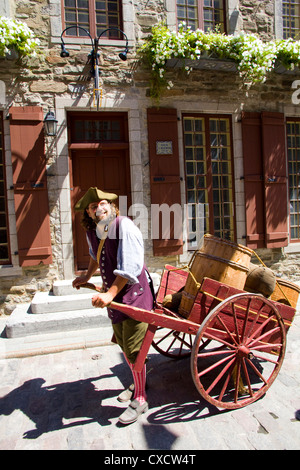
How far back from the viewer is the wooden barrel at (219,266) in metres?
2.68

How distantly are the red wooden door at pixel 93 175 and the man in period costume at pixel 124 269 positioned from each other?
2.75 meters

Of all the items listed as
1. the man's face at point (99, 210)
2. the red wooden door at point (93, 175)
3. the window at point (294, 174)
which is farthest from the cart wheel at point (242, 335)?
the window at point (294, 174)

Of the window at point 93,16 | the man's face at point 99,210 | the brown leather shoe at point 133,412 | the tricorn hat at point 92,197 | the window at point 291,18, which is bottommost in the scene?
the brown leather shoe at point 133,412

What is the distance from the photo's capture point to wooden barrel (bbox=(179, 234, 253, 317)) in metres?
2.68

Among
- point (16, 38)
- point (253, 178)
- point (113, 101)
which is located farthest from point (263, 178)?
point (16, 38)

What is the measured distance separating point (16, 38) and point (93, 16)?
4.70 ft

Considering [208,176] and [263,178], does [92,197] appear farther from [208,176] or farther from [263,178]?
[263,178]

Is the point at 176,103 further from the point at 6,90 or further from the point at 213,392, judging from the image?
the point at 213,392

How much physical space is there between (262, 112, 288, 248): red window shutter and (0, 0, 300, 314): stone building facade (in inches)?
12.0

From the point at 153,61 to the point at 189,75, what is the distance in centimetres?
73

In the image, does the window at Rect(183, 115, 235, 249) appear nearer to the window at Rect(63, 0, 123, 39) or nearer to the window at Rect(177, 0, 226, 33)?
the window at Rect(177, 0, 226, 33)

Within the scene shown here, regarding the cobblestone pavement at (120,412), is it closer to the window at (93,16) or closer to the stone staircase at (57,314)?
the stone staircase at (57,314)

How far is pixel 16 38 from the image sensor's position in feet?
15.6
